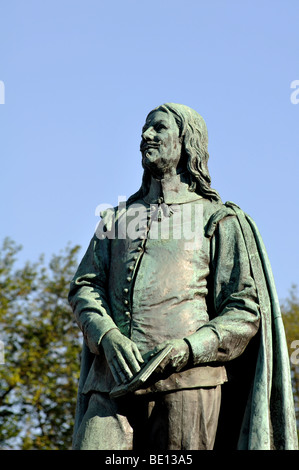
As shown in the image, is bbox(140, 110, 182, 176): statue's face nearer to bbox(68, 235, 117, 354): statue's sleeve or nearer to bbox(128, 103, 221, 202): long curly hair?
bbox(128, 103, 221, 202): long curly hair

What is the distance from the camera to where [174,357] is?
715 centimetres

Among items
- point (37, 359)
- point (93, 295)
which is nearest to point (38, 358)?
point (37, 359)

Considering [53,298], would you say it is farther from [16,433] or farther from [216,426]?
[216,426]

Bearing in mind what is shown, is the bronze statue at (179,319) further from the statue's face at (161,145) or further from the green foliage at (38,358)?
the green foliage at (38,358)

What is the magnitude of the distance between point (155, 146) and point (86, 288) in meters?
1.34

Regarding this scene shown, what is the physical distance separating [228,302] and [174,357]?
830mm

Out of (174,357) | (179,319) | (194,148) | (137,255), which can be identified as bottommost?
(174,357)

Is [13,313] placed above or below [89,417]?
above

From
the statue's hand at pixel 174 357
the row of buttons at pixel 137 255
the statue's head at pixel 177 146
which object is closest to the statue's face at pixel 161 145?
the statue's head at pixel 177 146

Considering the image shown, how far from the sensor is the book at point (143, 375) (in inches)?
278

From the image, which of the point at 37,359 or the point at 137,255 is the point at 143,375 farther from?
the point at 37,359

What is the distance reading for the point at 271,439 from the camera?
748cm

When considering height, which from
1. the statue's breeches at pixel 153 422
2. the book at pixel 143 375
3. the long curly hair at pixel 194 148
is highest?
the long curly hair at pixel 194 148
